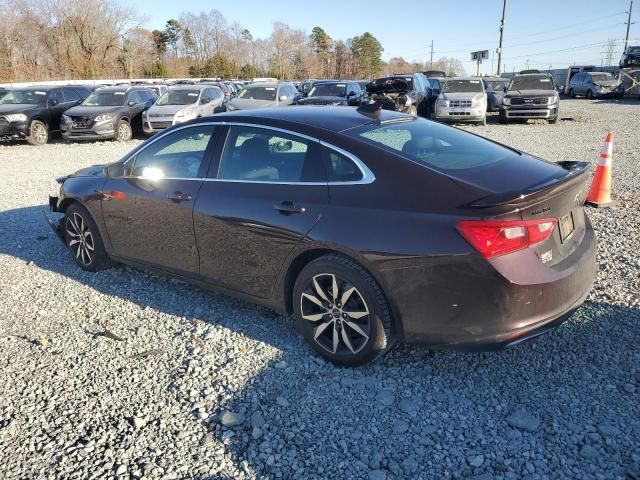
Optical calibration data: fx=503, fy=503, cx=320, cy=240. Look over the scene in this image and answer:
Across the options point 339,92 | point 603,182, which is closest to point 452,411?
point 603,182

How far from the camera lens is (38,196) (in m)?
8.47

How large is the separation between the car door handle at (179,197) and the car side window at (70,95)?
52.5 feet

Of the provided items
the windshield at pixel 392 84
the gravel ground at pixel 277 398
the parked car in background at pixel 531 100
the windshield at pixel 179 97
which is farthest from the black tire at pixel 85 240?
the parked car in background at pixel 531 100

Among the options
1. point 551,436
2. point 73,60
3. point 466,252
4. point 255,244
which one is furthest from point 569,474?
point 73,60

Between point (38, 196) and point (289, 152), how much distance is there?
6.69 m

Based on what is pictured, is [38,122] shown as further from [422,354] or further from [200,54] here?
[200,54]

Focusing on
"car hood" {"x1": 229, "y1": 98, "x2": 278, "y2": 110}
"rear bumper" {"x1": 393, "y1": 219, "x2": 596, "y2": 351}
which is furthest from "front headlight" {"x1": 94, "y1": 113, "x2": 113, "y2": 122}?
"rear bumper" {"x1": 393, "y1": 219, "x2": 596, "y2": 351}

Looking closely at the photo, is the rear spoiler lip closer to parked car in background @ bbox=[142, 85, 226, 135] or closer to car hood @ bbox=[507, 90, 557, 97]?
parked car in background @ bbox=[142, 85, 226, 135]

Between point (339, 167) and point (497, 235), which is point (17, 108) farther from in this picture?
point (497, 235)

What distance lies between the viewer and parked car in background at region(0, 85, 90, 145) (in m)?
15.3

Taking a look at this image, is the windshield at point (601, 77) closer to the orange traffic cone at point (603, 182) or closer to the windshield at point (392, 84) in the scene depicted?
the windshield at point (392, 84)

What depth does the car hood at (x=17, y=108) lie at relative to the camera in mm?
15473

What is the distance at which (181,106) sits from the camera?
15977mm

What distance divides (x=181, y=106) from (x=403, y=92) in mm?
7877
